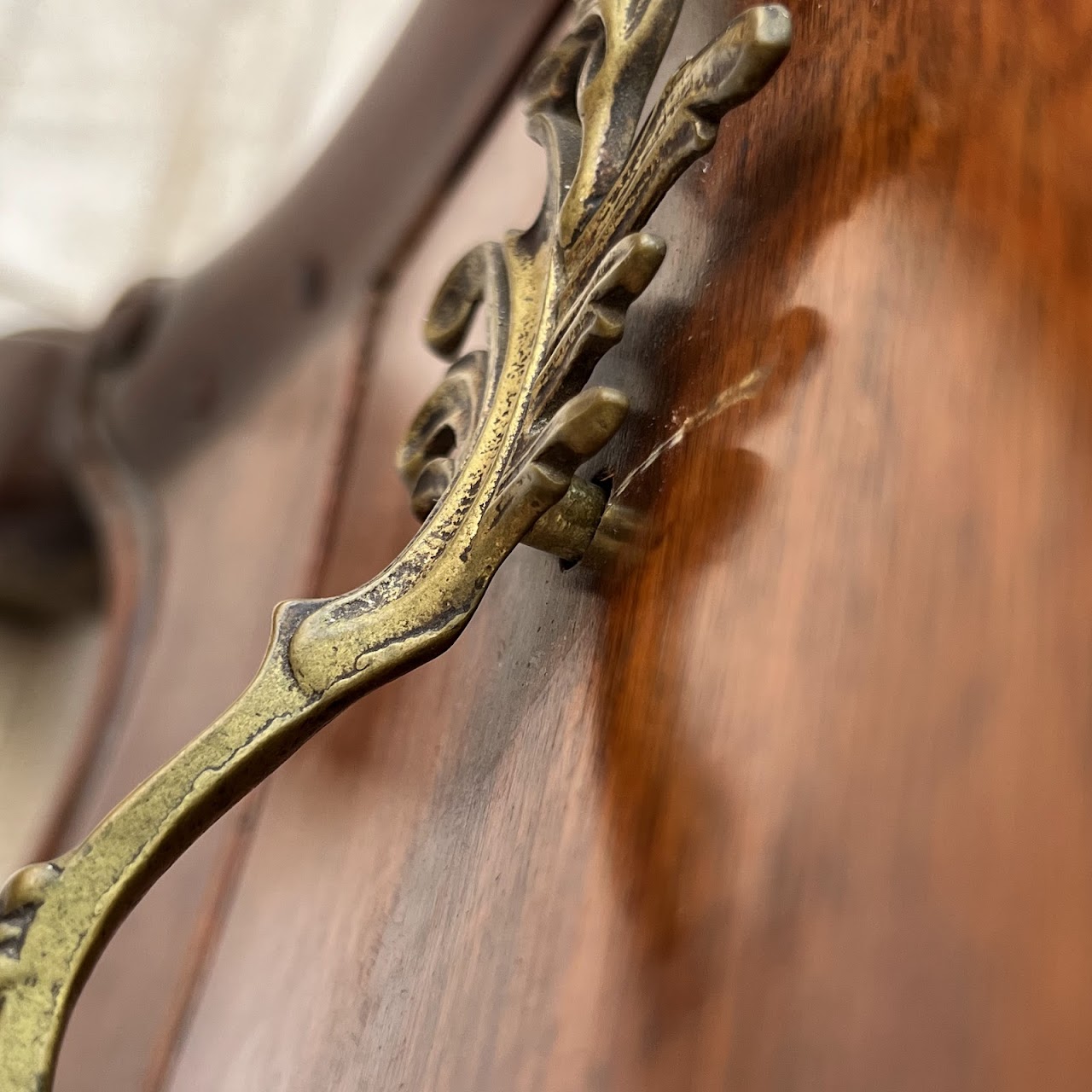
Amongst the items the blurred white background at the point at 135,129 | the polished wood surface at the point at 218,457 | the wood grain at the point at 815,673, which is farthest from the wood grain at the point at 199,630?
the blurred white background at the point at 135,129

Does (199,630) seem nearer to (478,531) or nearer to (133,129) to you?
(478,531)

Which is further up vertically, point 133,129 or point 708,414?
point 133,129

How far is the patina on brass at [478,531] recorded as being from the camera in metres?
0.21

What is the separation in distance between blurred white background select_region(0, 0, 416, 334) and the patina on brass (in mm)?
905

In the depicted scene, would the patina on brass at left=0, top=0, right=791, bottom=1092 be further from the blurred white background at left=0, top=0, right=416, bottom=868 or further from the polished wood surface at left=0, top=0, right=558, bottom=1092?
the blurred white background at left=0, top=0, right=416, bottom=868

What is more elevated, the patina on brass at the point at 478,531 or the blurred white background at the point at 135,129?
the blurred white background at the point at 135,129

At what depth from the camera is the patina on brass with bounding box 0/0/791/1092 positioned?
0.21m

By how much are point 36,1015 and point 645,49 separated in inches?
8.5

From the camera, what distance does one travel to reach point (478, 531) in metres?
0.23

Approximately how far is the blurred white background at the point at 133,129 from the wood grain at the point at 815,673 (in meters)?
0.92

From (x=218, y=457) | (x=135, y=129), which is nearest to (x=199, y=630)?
(x=218, y=457)

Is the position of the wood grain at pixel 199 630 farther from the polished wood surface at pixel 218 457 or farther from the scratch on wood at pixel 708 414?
the scratch on wood at pixel 708 414

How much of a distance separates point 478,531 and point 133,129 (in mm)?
1058

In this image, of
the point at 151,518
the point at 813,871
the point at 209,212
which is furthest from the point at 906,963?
the point at 209,212
